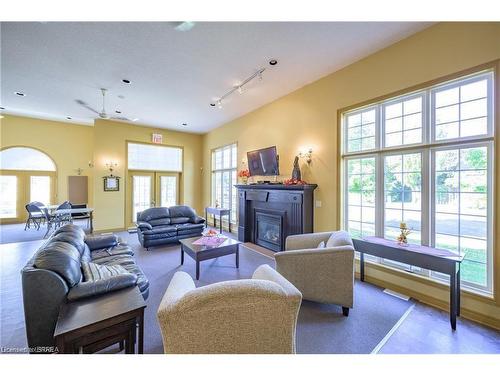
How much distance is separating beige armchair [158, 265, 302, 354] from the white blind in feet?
23.2

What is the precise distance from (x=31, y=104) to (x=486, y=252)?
9.59 m

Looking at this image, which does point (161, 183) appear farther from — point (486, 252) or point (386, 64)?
point (486, 252)

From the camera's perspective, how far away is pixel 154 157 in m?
7.63

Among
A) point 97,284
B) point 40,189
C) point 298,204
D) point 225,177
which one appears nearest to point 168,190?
point 225,177

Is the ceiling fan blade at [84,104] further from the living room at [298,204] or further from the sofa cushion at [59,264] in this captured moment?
the sofa cushion at [59,264]

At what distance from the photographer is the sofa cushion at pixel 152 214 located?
5254 millimetres

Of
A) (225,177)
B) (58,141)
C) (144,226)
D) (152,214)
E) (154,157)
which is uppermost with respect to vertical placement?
(58,141)

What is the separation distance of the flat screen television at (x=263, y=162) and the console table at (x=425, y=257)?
2463 mm

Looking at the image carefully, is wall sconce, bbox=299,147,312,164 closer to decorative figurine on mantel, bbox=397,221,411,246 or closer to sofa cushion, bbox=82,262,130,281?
decorative figurine on mantel, bbox=397,221,411,246

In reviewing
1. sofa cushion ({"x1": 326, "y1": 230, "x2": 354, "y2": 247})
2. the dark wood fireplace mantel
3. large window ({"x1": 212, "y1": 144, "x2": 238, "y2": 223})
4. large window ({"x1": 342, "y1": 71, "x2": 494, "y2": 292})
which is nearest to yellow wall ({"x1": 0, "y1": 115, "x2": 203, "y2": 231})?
large window ({"x1": 212, "y1": 144, "x2": 238, "y2": 223})

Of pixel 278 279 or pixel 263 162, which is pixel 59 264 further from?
pixel 263 162

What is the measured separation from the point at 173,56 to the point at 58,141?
7.90 m

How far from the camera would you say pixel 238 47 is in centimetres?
302

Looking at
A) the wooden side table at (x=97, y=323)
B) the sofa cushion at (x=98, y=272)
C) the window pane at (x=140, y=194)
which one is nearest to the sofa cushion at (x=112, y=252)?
the sofa cushion at (x=98, y=272)
